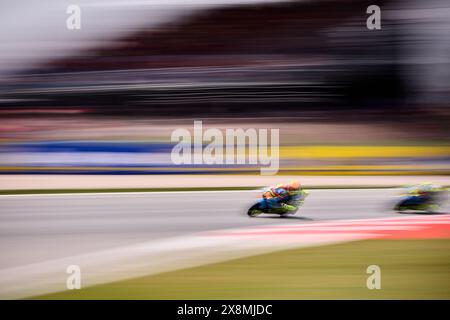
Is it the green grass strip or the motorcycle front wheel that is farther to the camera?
the motorcycle front wheel

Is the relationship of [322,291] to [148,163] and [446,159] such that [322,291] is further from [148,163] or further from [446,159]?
[148,163]

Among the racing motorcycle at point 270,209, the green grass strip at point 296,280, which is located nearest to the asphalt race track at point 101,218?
the racing motorcycle at point 270,209

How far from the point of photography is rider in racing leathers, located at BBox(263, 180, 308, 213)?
8.51 ft

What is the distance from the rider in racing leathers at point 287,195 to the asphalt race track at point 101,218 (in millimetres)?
70

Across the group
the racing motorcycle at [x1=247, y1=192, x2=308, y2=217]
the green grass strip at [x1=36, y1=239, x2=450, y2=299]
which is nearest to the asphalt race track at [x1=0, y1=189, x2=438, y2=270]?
the racing motorcycle at [x1=247, y1=192, x2=308, y2=217]

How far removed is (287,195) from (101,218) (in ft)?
3.92

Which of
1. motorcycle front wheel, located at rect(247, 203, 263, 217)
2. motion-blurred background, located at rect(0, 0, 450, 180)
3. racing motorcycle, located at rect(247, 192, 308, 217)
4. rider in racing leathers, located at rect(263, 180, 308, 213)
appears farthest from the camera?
motorcycle front wheel, located at rect(247, 203, 263, 217)

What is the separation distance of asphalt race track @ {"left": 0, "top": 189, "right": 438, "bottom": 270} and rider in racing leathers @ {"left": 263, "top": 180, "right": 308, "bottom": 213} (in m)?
0.07

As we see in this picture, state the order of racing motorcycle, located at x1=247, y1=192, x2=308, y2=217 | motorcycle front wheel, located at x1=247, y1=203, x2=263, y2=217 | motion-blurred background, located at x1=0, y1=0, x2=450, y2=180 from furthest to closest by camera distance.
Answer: motorcycle front wheel, located at x1=247, y1=203, x2=263, y2=217, racing motorcycle, located at x1=247, y1=192, x2=308, y2=217, motion-blurred background, located at x1=0, y1=0, x2=450, y2=180

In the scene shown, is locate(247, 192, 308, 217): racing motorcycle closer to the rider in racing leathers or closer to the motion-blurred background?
the rider in racing leathers

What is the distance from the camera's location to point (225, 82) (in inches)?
98.7

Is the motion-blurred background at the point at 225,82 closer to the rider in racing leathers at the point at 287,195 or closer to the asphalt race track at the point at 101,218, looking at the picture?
the rider in racing leathers at the point at 287,195

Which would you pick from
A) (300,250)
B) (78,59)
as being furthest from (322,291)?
(78,59)

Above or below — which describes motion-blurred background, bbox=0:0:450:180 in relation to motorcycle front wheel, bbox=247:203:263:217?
above
